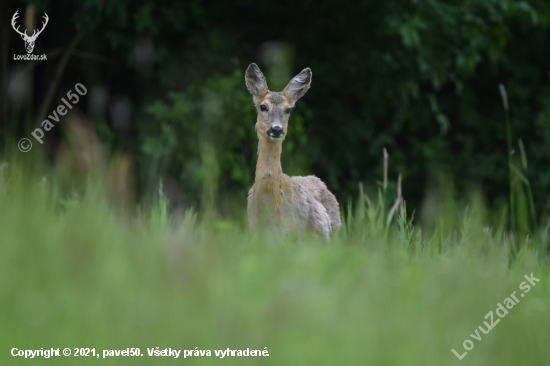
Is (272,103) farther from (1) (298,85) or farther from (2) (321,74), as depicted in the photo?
(2) (321,74)

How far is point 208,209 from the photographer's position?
3572 mm

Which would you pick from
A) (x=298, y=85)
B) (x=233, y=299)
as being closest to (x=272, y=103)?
(x=298, y=85)

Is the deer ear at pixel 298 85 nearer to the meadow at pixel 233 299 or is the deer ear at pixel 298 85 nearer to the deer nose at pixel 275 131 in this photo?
the deer nose at pixel 275 131

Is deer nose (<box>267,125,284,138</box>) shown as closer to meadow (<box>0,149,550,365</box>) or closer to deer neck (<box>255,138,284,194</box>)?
deer neck (<box>255,138,284,194</box>)

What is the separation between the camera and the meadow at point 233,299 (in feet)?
7.88

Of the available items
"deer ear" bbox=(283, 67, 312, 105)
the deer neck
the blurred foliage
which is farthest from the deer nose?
the blurred foliage

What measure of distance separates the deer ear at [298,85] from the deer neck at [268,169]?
46 centimetres

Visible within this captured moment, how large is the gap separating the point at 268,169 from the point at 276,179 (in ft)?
0.29

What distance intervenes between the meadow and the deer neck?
148 cm

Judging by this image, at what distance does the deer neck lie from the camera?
507 centimetres

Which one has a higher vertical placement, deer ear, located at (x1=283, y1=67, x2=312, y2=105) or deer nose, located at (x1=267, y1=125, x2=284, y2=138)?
deer ear, located at (x1=283, y1=67, x2=312, y2=105)

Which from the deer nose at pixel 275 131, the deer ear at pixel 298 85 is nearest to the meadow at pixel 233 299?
the deer nose at pixel 275 131

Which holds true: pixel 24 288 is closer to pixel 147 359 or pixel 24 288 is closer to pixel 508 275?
pixel 147 359

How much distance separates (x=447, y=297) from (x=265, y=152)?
235 cm
